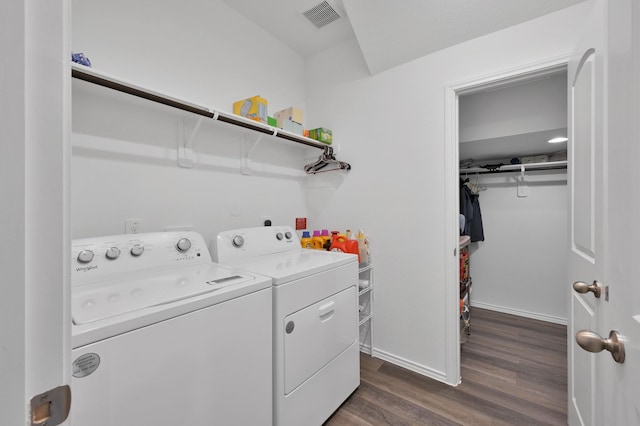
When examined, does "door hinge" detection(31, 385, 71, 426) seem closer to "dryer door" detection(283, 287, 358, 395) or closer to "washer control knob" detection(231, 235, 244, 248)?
"dryer door" detection(283, 287, 358, 395)

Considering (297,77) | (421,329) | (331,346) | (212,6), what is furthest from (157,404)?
(297,77)

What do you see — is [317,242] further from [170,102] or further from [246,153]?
[170,102]

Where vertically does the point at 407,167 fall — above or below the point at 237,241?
above

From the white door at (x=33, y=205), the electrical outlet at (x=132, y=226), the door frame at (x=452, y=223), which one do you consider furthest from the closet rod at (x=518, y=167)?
the white door at (x=33, y=205)

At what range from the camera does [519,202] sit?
302cm

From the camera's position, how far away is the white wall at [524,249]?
2791mm

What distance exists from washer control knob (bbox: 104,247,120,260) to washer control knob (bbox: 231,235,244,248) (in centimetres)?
59

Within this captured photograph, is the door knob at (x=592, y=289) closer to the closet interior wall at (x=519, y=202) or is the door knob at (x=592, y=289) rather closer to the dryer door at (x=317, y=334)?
the dryer door at (x=317, y=334)

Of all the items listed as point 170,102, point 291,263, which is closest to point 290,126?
point 170,102

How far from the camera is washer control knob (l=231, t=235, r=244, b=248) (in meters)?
1.66

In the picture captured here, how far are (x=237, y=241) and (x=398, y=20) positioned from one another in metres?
1.82

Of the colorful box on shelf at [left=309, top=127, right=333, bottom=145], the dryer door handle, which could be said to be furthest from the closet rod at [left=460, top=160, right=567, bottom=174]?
the dryer door handle

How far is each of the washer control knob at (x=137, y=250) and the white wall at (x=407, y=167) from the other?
4.93 feet

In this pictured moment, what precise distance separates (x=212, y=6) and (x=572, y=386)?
3127mm
